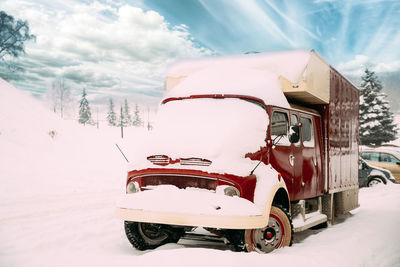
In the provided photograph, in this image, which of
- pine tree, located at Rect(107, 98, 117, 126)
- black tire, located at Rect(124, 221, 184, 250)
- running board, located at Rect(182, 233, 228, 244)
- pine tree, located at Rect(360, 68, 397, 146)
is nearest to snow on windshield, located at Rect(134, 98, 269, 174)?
black tire, located at Rect(124, 221, 184, 250)

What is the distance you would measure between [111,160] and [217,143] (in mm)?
20730

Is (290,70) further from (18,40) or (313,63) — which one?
(18,40)

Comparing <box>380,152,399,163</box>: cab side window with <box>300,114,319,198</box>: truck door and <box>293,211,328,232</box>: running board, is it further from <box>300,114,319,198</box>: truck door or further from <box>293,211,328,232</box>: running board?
<box>300,114,319,198</box>: truck door

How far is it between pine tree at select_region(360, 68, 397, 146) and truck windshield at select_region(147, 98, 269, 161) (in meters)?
51.9

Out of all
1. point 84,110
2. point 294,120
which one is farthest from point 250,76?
point 84,110

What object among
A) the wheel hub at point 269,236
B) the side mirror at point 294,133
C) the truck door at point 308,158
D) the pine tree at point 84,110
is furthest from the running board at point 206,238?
the pine tree at point 84,110

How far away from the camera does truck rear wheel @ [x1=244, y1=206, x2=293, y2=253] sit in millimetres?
5777

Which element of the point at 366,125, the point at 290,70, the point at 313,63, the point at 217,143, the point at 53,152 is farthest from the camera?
the point at 366,125

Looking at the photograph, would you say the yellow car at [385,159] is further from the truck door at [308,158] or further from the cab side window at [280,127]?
the cab side window at [280,127]

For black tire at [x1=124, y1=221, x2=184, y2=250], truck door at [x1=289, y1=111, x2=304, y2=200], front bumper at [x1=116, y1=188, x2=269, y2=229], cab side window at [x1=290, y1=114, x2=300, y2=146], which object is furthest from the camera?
cab side window at [x1=290, y1=114, x2=300, y2=146]

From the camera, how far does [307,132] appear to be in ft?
27.5

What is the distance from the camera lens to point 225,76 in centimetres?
720

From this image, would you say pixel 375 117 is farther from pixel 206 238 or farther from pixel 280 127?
pixel 206 238

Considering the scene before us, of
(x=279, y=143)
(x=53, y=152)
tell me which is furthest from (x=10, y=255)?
(x=53, y=152)
